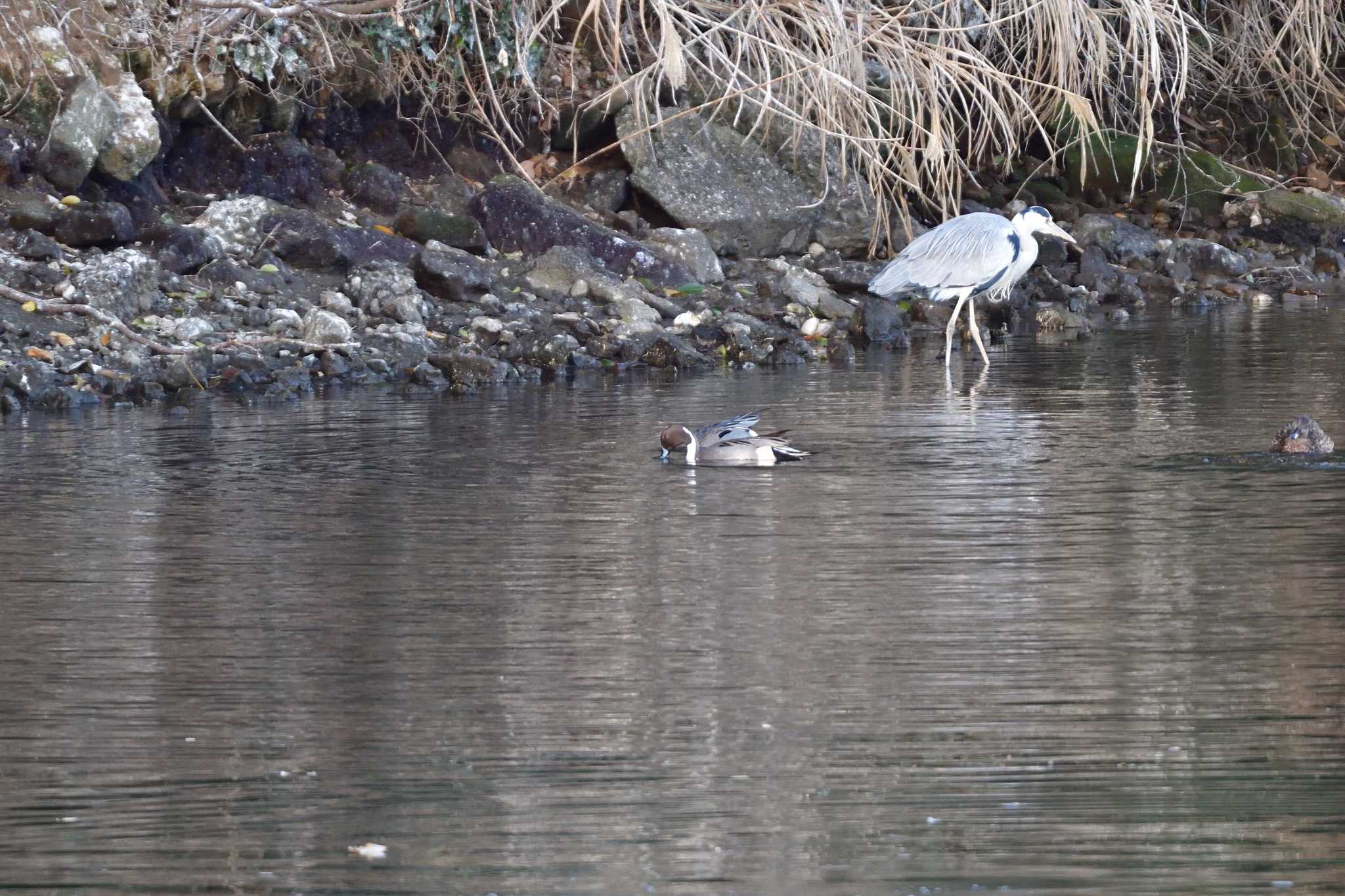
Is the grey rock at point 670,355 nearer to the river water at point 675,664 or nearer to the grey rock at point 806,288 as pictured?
the grey rock at point 806,288

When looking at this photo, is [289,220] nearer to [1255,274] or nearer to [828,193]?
[828,193]

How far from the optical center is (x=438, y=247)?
51.9 ft

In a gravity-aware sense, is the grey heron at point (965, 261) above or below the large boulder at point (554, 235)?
below

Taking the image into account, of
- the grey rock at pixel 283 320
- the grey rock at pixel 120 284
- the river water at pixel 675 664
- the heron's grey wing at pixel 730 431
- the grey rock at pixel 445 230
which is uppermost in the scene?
the grey rock at pixel 445 230

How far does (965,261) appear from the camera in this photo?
14.5 m

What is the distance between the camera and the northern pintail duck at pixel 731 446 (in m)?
9.14

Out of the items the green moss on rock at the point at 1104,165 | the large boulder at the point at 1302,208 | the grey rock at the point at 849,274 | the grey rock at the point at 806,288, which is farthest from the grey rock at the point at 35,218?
the large boulder at the point at 1302,208

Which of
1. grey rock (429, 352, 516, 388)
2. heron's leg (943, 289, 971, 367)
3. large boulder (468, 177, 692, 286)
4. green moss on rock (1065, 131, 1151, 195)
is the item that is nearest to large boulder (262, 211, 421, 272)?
large boulder (468, 177, 692, 286)

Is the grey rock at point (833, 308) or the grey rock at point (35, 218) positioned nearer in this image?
the grey rock at point (35, 218)

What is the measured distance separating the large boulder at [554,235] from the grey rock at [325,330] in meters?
3.00

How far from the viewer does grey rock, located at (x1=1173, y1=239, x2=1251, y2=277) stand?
19.3 metres

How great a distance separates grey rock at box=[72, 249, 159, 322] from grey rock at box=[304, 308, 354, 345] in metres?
1.07

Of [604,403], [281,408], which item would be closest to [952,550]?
[604,403]

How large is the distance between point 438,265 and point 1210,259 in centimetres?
809
